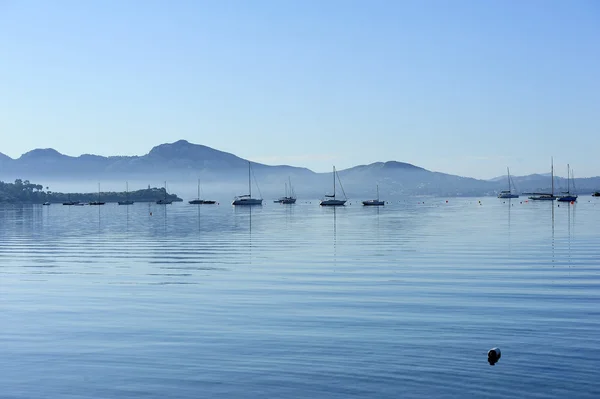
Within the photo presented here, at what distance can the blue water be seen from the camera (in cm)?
1645

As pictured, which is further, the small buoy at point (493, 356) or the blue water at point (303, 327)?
the small buoy at point (493, 356)

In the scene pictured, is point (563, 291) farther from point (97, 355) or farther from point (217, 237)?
point (217, 237)

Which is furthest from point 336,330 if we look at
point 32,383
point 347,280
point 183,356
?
point 347,280

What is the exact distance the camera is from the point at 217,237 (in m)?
73.4

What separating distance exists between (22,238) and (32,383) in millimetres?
63281

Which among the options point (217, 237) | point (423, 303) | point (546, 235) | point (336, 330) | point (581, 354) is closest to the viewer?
point (581, 354)

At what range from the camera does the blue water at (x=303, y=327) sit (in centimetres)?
1645

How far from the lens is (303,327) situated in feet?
74.1

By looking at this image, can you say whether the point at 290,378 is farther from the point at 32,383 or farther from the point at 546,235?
the point at 546,235

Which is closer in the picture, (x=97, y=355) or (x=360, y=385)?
(x=360, y=385)

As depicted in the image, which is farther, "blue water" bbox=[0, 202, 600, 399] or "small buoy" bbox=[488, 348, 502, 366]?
"small buoy" bbox=[488, 348, 502, 366]

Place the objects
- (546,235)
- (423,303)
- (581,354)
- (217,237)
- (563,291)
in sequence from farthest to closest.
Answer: (217,237), (546,235), (563,291), (423,303), (581,354)

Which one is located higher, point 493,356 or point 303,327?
point 493,356

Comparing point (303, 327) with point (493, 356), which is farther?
point (303, 327)
